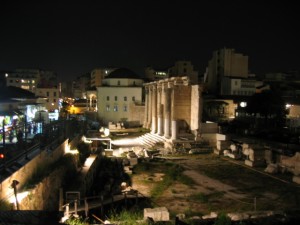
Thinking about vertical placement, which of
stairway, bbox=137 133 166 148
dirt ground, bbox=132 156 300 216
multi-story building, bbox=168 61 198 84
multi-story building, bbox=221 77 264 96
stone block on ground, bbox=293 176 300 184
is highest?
multi-story building, bbox=168 61 198 84

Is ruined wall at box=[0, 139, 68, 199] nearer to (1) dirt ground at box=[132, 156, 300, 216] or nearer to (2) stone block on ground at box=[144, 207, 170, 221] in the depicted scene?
(2) stone block on ground at box=[144, 207, 170, 221]

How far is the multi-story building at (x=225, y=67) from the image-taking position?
74.9 meters

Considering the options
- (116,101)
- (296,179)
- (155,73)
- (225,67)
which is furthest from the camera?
(155,73)

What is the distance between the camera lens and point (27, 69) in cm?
10150

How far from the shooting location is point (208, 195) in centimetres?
1748

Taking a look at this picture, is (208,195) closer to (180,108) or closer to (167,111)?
(180,108)

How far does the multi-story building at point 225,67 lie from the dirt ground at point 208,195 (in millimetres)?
54471

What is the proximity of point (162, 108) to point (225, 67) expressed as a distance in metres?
37.6

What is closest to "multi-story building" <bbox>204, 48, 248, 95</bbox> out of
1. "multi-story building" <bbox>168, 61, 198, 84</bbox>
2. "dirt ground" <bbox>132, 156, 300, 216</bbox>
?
"multi-story building" <bbox>168, 61, 198, 84</bbox>

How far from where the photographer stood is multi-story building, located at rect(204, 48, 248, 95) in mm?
74938

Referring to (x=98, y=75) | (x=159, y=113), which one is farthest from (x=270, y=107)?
(x=98, y=75)

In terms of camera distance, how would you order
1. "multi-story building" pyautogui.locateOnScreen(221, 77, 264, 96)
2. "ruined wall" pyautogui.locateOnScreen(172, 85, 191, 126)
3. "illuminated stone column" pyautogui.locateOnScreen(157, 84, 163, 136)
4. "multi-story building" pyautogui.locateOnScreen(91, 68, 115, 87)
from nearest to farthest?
1. "ruined wall" pyautogui.locateOnScreen(172, 85, 191, 126)
2. "illuminated stone column" pyautogui.locateOnScreen(157, 84, 163, 136)
3. "multi-story building" pyautogui.locateOnScreen(221, 77, 264, 96)
4. "multi-story building" pyautogui.locateOnScreen(91, 68, 115, 87)

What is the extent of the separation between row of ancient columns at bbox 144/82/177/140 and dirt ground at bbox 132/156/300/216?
14439 mm

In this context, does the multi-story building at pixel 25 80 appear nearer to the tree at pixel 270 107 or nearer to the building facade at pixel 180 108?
the building facade at pixel 180 108
